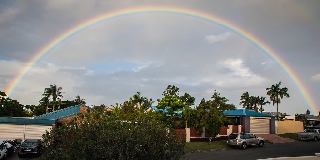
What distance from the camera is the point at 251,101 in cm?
8925

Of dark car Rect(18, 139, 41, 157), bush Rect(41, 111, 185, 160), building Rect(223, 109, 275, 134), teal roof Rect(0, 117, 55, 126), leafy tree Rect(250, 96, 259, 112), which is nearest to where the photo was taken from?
bush Rect(41, 111, 185, 160)

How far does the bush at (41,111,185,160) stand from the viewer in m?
8.43

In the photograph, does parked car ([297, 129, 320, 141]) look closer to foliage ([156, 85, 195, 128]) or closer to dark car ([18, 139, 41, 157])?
foliage ([156, 85, 195, 128])

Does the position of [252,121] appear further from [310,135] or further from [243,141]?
[243,141]

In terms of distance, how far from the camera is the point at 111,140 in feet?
28.0

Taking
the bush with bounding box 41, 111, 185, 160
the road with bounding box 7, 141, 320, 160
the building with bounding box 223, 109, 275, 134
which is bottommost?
the road with bounding box 7, 141, 320, 160

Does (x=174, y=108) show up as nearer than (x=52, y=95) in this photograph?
Yes

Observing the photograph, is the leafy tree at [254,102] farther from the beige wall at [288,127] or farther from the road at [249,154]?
the road at [249,154]

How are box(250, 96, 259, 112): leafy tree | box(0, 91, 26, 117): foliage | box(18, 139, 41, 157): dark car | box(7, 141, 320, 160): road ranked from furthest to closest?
box(250, 96, 259, 112): leafy tree, box(0, 91, 26, 117): foliage, box(7, 141, 320, 160): road, box(18, 139, 41, 157): dark car

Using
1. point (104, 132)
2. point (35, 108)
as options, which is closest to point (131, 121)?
point (104, 132)

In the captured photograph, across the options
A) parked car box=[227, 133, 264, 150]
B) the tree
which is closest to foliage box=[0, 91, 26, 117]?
the tree

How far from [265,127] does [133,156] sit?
4845cm

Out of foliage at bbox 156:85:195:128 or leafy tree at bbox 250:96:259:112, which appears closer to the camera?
foliage at bbox 156:85:195:128

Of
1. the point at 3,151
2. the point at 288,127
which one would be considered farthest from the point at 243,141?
the point at 288,127
